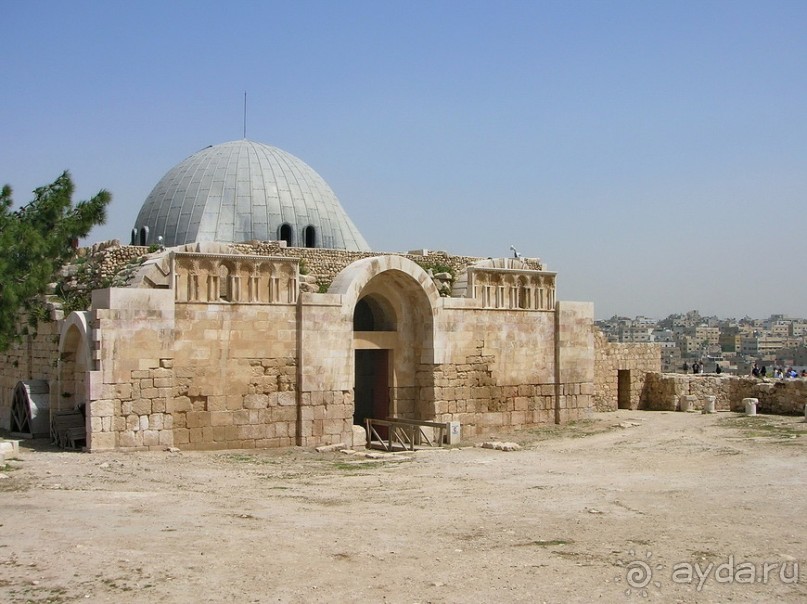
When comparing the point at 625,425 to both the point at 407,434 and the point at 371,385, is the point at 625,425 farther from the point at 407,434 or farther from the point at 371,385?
the point at 371,385

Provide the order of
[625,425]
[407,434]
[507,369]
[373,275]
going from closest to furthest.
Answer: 1. [373,275]
2. [407,434]
3. [507,369]
4. [625,425]

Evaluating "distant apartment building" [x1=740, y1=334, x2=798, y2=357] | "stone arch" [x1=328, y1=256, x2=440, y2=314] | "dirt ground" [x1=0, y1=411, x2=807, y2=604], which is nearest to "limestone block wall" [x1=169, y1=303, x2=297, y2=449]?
"dirt ground" [x1=0, y1=411, x2=807, y2=604]

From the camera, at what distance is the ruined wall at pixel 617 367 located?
23.9 meters

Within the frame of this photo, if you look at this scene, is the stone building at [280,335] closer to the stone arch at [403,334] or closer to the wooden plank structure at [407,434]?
the stone arch at [403,334]

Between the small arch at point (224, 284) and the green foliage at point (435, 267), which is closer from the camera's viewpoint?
the small arch at point (224, 284)

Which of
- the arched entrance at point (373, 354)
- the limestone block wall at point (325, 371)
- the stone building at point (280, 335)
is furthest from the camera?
the arched entrance at point (373, 354)

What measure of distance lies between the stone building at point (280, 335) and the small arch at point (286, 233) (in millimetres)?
27

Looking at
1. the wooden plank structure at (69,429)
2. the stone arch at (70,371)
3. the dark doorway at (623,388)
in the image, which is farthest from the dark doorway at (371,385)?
the dark doorway at (623,388)

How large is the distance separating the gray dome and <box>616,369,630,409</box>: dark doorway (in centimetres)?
814

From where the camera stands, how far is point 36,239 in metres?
15.5

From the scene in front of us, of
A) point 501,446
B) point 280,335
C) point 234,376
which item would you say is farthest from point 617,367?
point 234,376

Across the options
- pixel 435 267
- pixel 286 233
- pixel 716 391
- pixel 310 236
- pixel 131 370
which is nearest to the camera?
pixel 131 370

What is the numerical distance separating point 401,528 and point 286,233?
13253mm

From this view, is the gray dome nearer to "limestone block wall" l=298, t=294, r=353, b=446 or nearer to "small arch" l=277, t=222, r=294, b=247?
"small arch" l=277, t=222, r=294, b=247
